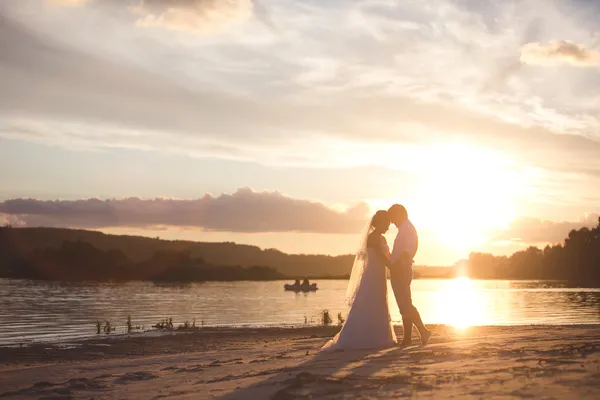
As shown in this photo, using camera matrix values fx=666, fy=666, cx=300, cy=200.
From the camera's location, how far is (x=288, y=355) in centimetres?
1428

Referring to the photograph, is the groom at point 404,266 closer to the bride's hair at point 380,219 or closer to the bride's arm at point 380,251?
the bride's arm at point 380,251

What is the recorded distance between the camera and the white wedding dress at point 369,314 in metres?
14.6

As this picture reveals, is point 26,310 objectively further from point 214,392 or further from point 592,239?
point 592,239

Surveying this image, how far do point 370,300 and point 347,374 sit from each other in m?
4.51

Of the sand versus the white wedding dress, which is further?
the white wedding dress

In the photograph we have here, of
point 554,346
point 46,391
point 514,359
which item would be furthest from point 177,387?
point 554,346

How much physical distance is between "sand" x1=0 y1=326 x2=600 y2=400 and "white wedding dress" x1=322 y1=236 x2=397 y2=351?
0.77m

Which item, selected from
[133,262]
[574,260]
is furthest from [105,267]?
[574,260]

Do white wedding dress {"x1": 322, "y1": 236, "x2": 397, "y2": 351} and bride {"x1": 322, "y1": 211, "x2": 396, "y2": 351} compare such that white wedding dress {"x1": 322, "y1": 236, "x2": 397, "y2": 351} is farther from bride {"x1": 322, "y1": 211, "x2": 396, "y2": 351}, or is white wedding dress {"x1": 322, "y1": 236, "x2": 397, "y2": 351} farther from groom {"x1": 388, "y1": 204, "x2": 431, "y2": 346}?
groom {"x1": 388, "y1": 204, "x2": 431, "y2": 346}

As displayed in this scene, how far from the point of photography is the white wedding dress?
14.6m

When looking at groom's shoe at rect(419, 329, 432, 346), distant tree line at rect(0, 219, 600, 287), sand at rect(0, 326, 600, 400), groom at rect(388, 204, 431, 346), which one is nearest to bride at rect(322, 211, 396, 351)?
groom at rect(388, 204, 431, 346)

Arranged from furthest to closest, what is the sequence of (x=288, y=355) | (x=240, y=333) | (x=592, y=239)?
(x=592, y=239) < (x=240, y=333) < (x=288, y=355)

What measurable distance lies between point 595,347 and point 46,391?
9.69 meters

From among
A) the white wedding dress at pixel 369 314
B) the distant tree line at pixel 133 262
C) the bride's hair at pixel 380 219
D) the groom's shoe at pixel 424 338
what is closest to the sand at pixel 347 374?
the groom's shoe at pixel 424 338
